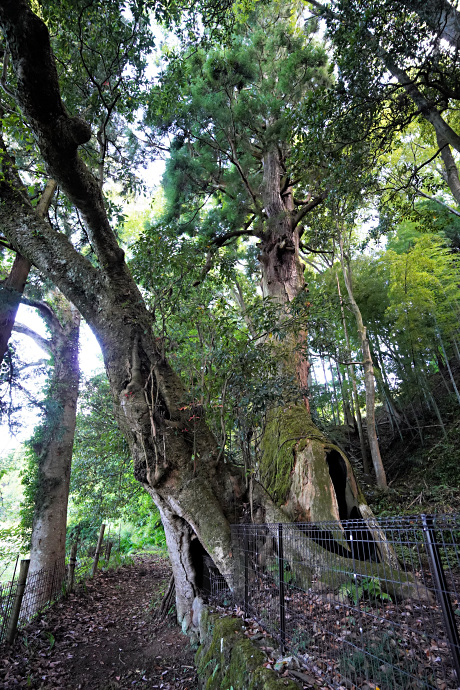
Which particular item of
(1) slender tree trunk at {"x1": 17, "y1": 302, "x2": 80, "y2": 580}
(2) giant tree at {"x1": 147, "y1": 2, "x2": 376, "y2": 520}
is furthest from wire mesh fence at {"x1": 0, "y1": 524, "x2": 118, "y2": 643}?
→ (2) giant tree at {"x1": 147, "y1": 2, "x2": 376, "y2": 520}

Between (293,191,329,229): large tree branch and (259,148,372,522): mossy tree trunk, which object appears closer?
(259,148,372,522): mossy tree trunk

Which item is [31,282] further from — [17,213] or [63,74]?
[63,74]

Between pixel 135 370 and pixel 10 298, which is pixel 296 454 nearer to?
pixel 135 370

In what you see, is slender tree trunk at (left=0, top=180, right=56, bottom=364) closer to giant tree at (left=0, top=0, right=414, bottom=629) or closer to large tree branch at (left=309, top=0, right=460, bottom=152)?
giant tree at (left=0, top=0, right=414, bottom=629)

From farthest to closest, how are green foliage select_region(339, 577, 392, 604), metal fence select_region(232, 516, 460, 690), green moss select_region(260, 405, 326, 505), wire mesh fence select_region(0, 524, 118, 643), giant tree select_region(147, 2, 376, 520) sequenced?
giant tree select_region(147, 2, 376, 520)
green moss select_region(260, 405, 326, 505)
wire mesh fence select_region(0, 524, 118, 643)
green foliage select_region(339, 577, 392, 604)
metal fence select_region(232, 516, 460, 690)

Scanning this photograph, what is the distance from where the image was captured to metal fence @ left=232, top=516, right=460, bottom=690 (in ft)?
5.89

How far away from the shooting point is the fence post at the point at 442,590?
1.59m

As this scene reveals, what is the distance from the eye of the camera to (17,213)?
5.61 m

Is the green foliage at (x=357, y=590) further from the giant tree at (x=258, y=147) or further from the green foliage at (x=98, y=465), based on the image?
the green foliage at (x=98, y=465)

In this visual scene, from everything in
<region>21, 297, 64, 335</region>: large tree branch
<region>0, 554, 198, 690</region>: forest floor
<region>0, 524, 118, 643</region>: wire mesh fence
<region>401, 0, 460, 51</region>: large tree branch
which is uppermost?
<region>401, 0, 460, 51</region>: large tree branch

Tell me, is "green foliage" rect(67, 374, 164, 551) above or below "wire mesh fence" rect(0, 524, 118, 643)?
above

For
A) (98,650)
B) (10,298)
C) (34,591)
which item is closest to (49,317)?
(10,298)

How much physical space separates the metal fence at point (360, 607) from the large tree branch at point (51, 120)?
4.51 m

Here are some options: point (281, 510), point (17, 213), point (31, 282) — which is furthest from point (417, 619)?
point (31, 282)
